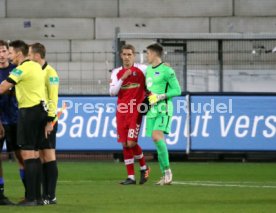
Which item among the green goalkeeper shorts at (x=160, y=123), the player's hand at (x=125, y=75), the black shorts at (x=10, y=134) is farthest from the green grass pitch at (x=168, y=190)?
the player's hand at (x=125, y=75)

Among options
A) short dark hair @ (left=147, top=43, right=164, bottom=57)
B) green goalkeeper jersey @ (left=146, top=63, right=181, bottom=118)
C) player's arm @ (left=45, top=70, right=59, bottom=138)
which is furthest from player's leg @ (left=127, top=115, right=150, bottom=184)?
player's arm @ (left=45, top=70, right=59, bottom=138)

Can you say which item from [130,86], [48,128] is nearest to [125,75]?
[130,86]

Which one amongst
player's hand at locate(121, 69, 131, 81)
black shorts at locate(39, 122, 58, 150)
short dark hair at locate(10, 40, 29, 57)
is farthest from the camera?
player's hand at locate(121, 69, 131, 81)

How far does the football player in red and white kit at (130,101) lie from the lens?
51.6 feet

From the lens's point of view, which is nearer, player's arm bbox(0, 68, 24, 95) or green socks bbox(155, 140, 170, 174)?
player's arm bbox(0, 68, 24, 95)

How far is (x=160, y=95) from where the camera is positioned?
50.9 ft

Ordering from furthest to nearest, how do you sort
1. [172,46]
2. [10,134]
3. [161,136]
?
1. [172,46]
2. [161,136]
3. [10,134]

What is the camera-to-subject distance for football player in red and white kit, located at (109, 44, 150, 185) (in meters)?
15.7

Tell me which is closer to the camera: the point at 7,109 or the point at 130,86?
Result: the point at 7,109

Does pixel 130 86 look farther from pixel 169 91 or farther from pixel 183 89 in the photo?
pixel 183 89

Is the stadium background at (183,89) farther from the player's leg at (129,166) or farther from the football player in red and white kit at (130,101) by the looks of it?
the football player in red and white kit at (130,101)

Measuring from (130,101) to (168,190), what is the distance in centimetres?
214

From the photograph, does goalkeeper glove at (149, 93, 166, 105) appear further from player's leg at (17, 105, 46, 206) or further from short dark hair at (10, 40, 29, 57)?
player's leg at (17, 105, 46, 206)

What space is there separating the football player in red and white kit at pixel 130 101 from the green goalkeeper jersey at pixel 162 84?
0.25 metres
